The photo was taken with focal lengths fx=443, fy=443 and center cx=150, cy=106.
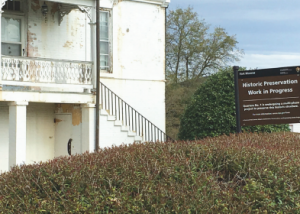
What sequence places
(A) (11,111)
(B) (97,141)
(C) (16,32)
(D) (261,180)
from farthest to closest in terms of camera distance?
(C) (16,32) < (B) (97,141) < (A) (11,111) < (D) (261,180)

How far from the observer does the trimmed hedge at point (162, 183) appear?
5039 millimetres

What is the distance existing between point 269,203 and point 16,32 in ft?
38.0

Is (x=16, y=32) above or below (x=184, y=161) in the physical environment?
above

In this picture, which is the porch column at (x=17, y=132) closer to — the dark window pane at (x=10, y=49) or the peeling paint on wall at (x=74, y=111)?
the peeling paint on wall at (x=74, y=111)

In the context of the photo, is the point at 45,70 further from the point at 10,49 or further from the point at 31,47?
the point at 10,49

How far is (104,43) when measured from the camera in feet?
51.6

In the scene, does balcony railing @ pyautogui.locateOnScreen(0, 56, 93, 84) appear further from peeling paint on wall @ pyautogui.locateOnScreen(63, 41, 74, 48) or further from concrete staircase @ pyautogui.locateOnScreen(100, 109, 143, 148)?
peeling paint on wall @ pyautogui.locateOnScreen(63, 41, 74, 48)

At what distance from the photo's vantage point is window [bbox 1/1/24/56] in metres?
14.4

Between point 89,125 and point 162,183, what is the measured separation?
827cm

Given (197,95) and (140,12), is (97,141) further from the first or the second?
(140,12)

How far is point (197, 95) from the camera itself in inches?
545

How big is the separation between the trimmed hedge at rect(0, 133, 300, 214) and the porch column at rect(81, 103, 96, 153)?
Result: 22.1 feet

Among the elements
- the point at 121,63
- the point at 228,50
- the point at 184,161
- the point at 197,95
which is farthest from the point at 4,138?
the point at 228,50

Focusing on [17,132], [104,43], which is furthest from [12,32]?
[17,132]
